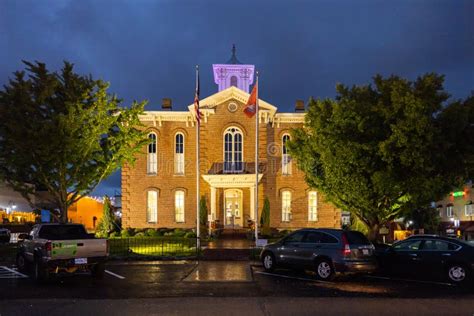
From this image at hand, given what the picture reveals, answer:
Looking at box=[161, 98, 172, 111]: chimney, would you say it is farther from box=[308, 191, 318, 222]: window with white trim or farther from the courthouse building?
box=[308, 191, 318, 222]: window with white trim

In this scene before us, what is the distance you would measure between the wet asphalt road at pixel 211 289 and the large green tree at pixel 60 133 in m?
6.89

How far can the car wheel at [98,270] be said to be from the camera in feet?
48.1

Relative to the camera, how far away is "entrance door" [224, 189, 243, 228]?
113 ft

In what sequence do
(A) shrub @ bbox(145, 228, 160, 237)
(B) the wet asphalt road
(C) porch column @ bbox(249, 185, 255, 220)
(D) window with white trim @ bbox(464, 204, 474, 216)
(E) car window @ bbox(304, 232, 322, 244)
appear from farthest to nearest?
(D) window with white trim @ bbox(464, 204, 474, 216), (C) porch column @ bbox(249, 185, 255, 220), (A) shrub @ bbox(145, 228, 160, 237), (E) car window @ bbox(304, 232, 322, 244), (B) the wet asphalt road

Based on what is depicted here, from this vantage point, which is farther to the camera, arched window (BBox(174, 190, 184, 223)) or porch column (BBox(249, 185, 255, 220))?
arched window (BBox(174, 190, 184, 223))

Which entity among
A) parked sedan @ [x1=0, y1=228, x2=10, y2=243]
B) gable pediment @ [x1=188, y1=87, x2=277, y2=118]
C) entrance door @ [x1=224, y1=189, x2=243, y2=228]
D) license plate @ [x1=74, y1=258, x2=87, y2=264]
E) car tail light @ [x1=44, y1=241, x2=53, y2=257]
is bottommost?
parked sedan @ [x1=0, y1=228, x2=10, y2=243]

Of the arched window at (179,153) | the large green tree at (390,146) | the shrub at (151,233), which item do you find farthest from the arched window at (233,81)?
the large green tree at (390,146)

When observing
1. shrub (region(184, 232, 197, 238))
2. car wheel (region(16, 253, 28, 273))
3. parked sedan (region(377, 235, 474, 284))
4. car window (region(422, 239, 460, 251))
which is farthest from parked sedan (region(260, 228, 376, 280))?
shrub (region(184, 232, 197, 238))

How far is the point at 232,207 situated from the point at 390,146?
55.6 ft

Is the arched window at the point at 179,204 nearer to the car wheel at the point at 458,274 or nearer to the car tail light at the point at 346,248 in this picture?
the car tail light at the point at 346,248

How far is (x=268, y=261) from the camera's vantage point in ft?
54.3

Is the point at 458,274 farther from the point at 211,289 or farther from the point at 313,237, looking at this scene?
the point at 211,289

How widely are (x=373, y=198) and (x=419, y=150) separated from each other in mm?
2848

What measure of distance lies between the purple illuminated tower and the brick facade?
5.26 meters
